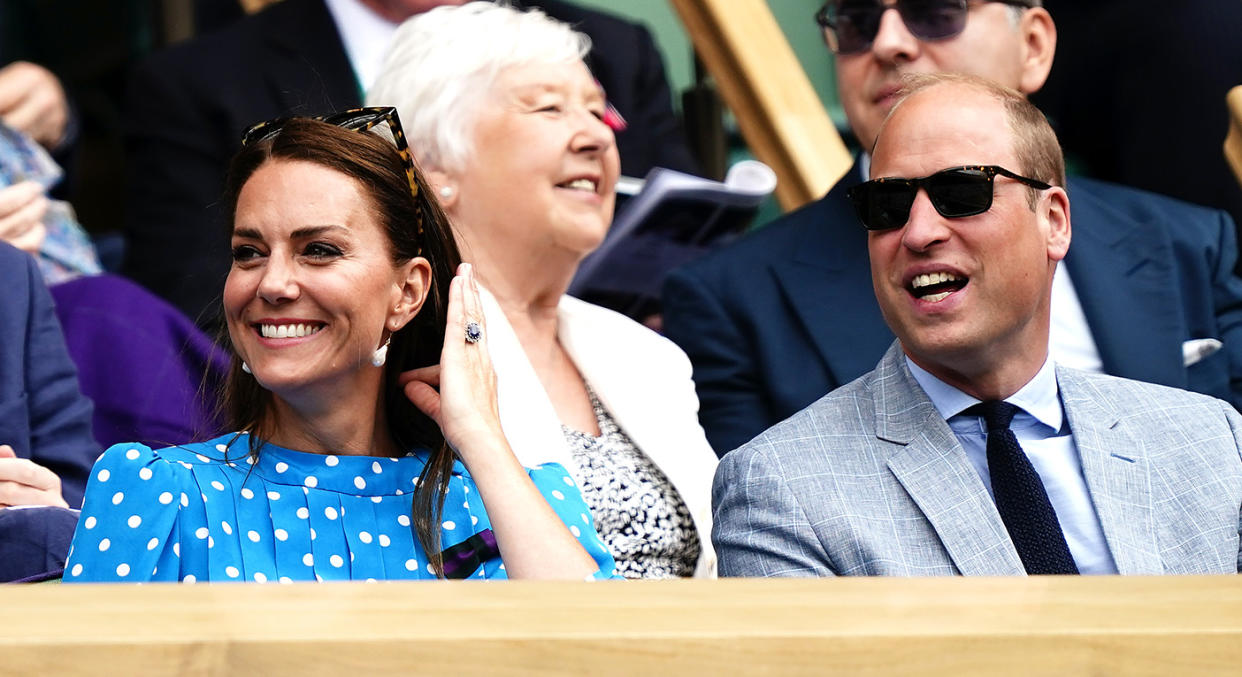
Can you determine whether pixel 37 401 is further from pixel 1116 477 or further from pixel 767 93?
pixel 767 93

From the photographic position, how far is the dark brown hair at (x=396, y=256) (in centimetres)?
196

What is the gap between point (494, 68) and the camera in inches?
104

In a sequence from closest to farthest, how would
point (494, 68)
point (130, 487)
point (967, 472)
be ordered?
point (130, 487) < point (967, 472) < point (494, 68)

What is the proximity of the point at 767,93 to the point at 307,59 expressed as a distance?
0.94 metres

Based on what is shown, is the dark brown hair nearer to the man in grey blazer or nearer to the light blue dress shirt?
the man in grey blazer

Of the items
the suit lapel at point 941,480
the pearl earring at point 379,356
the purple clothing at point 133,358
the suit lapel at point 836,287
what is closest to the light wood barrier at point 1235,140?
the suit lapel at point 836,287

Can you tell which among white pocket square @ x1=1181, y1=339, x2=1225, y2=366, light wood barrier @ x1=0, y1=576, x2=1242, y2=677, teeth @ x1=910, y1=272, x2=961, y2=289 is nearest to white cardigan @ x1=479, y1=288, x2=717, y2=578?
teeth @ x1=910, y1=272, x2=961, y2=289

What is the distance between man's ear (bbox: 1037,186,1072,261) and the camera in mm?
2064

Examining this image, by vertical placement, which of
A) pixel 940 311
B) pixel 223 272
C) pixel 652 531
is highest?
pixel 940 311

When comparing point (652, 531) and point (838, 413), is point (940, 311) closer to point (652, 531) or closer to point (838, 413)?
point (838, 413)

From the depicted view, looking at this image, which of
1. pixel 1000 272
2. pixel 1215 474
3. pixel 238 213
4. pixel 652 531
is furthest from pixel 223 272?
pixel 1215 474

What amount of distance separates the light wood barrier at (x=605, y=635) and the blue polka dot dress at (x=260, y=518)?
628 millimetres

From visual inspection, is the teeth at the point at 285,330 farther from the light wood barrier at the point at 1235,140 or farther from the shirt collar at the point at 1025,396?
the light wood barrier at the point at 1235,140

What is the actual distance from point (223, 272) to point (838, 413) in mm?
965
